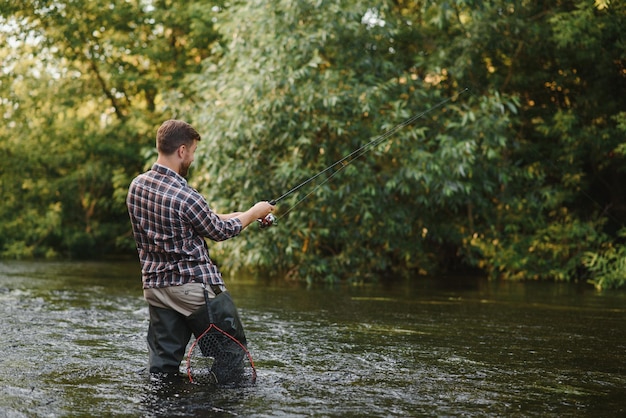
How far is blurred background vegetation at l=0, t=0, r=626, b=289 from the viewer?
1241cm

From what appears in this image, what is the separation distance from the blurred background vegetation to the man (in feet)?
23.4

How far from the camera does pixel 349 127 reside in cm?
1265

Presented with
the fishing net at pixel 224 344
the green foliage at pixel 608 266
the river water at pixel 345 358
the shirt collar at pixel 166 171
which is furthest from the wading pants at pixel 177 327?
the green foliage at pixel 608 266

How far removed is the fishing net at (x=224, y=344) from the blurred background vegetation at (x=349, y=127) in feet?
23.8

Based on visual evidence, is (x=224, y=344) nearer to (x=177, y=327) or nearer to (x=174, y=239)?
(x=177, y=327)

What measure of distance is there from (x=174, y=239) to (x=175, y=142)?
0.54 m

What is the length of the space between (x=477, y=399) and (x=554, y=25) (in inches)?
452

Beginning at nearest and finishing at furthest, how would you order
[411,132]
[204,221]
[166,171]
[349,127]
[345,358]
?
[204,221], [166,171], [345,358], [411,132], [349,127]

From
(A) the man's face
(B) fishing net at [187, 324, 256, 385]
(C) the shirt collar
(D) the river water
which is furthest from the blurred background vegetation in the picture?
(B) fishing net at [187, 324, 256, 385]

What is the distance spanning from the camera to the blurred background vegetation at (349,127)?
12414mm

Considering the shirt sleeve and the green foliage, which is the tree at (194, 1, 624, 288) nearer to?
the green foliage

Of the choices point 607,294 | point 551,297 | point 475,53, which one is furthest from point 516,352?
point 475,53

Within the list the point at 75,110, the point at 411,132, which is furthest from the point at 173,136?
the point at 75,110

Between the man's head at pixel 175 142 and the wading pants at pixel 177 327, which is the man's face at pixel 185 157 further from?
the wading pants at pixel 177 327
